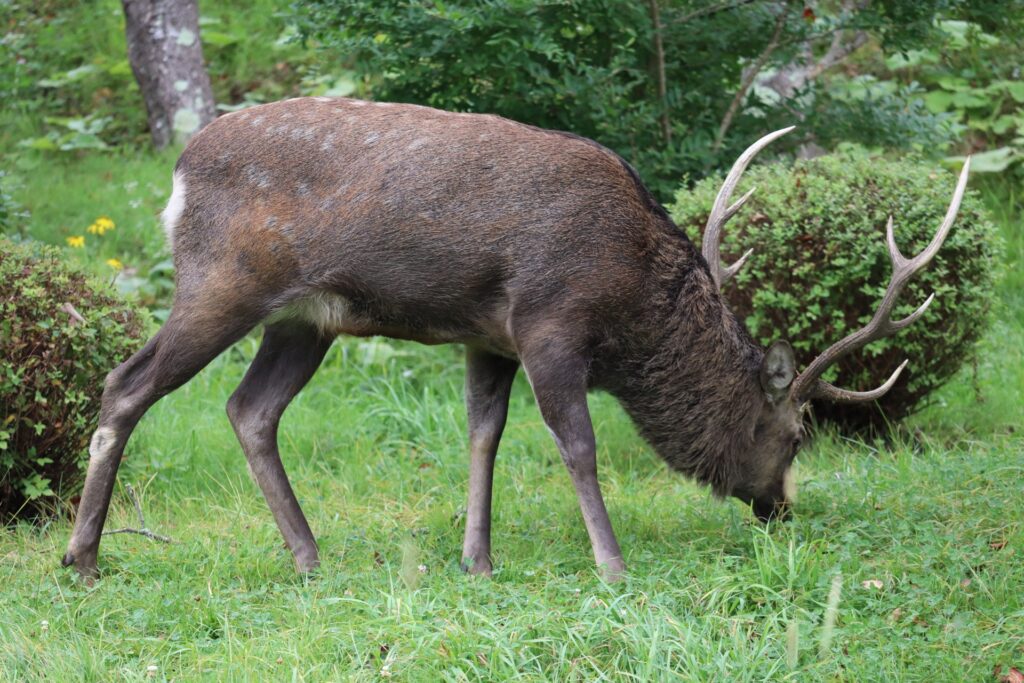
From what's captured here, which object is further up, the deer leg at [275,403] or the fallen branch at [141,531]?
the deer leg at [275,403]

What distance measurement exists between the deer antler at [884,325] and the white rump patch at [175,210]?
2.60 meters

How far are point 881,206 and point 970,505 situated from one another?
182 centimetres

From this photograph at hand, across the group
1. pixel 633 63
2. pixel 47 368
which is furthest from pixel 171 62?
pixel 47 368

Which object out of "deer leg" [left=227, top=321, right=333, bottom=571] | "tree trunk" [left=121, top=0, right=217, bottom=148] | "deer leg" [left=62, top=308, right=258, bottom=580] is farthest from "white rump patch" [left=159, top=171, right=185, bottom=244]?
"tree trunk" [left=121, top=0, right=217, bottom=148]

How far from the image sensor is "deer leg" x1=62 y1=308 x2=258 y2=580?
477 centimetres

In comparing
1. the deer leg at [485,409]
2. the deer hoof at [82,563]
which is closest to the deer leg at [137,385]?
the deer hoof at [82,563]

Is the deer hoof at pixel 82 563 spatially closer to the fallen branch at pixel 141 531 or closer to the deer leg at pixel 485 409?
the fallen branch at pixel 141 531

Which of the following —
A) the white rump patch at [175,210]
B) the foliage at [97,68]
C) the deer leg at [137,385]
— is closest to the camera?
the deer leg at [137,385]

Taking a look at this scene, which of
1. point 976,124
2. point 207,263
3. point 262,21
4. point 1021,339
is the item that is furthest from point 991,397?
point 262,21

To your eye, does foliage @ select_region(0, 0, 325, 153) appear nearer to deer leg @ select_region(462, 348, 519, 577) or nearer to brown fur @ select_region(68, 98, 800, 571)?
deer leg @ select_region(462, 348, 519, 577)

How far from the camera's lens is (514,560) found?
504 centimetres

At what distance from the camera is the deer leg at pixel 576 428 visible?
15.4 feet

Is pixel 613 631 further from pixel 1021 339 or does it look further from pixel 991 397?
pixel 1021 339

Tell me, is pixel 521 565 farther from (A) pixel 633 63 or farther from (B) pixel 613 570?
(A) pixel 633 63
